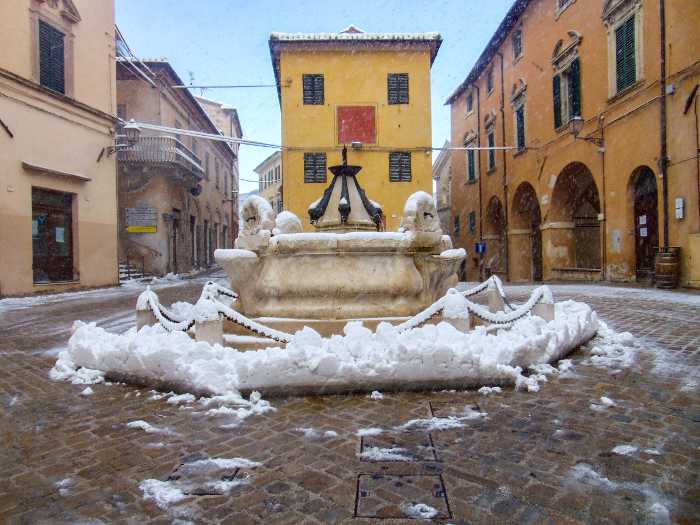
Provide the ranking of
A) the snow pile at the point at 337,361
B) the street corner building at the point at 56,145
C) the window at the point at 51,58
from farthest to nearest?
the window at the point at 51,58, the street corner building at the point at 56,145, the snow pile at the point at 337,361

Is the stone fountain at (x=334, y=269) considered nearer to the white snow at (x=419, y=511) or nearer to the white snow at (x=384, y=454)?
the white snow at (x=384, y=454)

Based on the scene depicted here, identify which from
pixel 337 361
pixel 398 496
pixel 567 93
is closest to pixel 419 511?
pixel 398 496

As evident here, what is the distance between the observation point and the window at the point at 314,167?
78.1ft

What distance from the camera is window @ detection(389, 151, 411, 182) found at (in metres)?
24.1

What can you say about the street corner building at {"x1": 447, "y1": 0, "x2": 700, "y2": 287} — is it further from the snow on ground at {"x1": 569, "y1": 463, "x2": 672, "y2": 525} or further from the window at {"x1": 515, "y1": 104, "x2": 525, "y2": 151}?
the snow on ground at {"x1": 569, "y1": 463, "x2": 672, "y2": 525}

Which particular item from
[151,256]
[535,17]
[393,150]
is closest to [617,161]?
[535,17]

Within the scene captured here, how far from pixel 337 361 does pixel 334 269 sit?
59.4 inches

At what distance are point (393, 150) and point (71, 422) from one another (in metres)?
22.1

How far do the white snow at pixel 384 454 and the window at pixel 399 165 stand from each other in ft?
72.2

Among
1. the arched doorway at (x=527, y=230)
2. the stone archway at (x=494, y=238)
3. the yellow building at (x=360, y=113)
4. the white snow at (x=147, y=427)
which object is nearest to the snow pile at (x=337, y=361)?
the white snow at (x=147, y=427)

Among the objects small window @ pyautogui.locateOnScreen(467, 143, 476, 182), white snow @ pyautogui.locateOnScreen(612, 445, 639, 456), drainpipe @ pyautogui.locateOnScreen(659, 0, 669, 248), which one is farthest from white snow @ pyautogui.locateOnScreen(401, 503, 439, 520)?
small window @ pyautogui.locateOnScreen(467, 143, 476, 182)

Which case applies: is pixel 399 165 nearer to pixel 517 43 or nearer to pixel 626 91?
pixel 517 43

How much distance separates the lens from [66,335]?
7000 millimetres

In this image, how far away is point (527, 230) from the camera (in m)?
21.5
